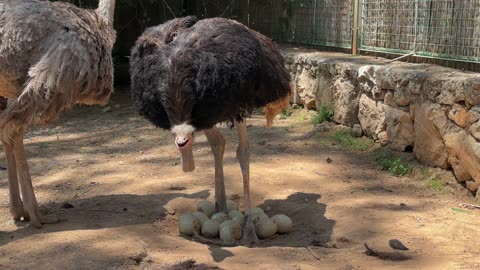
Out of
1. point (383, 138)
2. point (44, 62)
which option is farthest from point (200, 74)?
point (383, 138)

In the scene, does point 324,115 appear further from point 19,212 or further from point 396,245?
point 19,212

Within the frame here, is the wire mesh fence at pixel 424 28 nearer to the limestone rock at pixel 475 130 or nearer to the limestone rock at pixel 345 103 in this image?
the limestone rock at pixel 345 103

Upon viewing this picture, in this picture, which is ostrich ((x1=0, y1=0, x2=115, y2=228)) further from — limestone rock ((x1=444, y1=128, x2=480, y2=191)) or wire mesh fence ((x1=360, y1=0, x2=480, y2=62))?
wire mesh fence ((x1=360, y1=0, x2=480, y2=62))

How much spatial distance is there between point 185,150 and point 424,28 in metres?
3.35

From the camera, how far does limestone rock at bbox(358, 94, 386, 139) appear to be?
19.7 ft

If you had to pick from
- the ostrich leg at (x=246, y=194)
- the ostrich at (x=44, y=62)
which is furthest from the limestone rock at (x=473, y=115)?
the ostrich at (x=44, y=62)

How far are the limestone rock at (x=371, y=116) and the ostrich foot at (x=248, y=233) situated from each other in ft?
7.50

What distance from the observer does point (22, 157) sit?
166 inches

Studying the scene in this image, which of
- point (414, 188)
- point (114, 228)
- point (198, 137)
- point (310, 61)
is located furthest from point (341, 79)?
point (114, 228)

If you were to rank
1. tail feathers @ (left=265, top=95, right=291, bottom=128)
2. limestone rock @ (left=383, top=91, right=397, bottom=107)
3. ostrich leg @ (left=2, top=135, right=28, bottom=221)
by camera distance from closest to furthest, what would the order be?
ostrich leg @ (left=2, top=135, right=28, bottom=221) < tail feathers @ (left=265, top=95, right=291, bottom=128) < limestone rock @ (left=383, top=91, right=397, bottom=107)

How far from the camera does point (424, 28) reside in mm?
6066

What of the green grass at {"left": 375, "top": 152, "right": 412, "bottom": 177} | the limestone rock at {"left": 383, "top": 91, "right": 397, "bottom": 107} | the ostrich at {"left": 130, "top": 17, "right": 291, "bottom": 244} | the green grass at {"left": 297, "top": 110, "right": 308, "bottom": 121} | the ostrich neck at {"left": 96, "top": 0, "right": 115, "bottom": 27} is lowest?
the green grass at {"left": 375, "top": 152, "right": 412, "bottom": 177}

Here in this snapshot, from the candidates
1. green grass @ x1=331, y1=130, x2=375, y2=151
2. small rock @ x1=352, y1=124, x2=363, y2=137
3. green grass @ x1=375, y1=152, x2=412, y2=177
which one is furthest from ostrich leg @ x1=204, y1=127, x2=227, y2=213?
small rock @ x1=352, y1=124, x2=363, y2=137

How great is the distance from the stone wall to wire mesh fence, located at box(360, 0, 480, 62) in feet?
0.72
